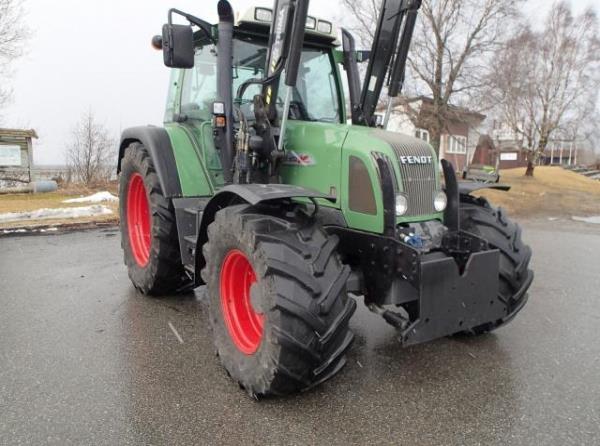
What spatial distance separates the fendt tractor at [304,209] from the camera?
8.91 ft

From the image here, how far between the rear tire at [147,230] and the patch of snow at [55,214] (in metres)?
5.49

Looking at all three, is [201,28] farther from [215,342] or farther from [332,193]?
[215,342]

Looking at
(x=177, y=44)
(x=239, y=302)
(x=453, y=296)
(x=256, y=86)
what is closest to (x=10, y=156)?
(x=256, y=86)

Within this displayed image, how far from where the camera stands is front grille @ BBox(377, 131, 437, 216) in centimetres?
319

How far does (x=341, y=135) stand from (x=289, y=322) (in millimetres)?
1396

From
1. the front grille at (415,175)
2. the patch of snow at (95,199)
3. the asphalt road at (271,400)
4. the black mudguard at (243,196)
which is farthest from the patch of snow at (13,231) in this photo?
the front grille at (415,175)

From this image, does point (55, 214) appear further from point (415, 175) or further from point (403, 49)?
point (415, 175)

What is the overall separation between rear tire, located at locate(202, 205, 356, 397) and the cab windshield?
136 centimetres

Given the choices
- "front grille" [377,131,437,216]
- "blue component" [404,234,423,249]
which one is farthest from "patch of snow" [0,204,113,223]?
"blue component" [404,234,423,249]

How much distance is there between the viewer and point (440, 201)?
342 cm

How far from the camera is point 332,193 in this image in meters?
3.33

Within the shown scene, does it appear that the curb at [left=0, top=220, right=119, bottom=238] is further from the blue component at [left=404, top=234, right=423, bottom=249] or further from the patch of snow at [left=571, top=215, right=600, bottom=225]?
the patch of snow at [left=571, top=215, right=600, bottom=225]

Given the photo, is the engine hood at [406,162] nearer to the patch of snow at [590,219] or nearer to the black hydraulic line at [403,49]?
the black hydraulic line at [403,49]

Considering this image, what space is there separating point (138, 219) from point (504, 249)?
3823 mm
